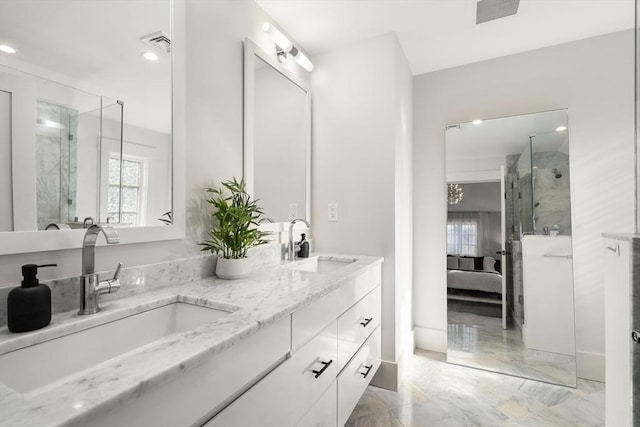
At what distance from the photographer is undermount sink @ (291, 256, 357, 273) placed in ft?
6.59

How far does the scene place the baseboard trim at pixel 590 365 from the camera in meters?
2.16

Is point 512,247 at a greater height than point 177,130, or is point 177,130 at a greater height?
point 177,130

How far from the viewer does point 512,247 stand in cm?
240

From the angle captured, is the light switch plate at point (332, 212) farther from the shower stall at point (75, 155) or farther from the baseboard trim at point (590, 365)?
the baseboard trim at point (590, 365)

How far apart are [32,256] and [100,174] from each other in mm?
308

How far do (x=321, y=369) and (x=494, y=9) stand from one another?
234 cm

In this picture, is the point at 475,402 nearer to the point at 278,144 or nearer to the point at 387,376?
the point at 387,376

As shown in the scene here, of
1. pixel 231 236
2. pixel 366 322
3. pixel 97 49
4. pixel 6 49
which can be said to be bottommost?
pixel 366 322

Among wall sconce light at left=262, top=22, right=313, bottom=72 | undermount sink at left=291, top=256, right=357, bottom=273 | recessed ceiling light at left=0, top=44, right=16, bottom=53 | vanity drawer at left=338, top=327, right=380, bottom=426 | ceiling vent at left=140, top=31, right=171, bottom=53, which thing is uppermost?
wall sconce light at left=262, top=22, right=313, bottom=72

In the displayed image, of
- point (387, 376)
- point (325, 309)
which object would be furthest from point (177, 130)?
point (387, 376)

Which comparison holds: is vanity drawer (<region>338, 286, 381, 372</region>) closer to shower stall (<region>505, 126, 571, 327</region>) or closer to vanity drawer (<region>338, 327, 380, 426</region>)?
vanity drawer (<region>338, 327, 380, 426</region>)

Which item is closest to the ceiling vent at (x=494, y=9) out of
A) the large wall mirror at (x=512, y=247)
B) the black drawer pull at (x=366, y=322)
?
the large wall mirror at (x=512, y=247)

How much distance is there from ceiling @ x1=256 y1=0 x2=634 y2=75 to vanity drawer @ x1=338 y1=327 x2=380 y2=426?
2.05 m

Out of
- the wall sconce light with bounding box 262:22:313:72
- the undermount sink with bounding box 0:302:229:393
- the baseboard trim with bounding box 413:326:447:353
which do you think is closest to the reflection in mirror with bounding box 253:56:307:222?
the wall sconce light with bounding box 262:22:313:72
